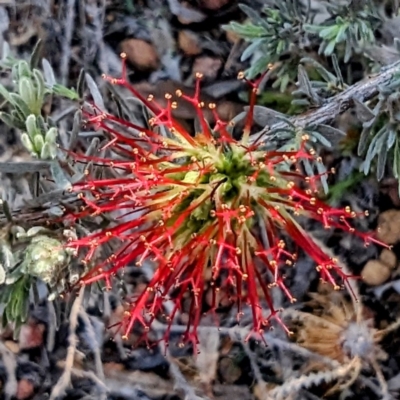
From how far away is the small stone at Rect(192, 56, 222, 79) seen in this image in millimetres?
1794

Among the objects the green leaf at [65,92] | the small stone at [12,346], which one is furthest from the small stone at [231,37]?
Result: the small stone at [12,346]

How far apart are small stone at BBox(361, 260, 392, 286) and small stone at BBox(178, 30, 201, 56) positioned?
0.64 meters

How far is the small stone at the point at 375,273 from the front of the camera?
1736 millimetres

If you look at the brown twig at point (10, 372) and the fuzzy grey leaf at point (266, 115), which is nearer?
the fuzzy grey leaf at point (266, 115)

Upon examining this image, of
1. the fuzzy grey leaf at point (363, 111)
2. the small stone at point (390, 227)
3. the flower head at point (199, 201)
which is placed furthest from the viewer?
the small stone at point (390, 227)

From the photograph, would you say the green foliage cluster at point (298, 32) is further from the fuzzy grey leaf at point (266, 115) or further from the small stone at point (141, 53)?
the small stone at point (141, 53)

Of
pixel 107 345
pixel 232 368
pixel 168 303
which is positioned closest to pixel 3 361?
pixel 107 345

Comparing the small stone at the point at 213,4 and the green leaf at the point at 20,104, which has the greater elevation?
the small stone at the point at 213,4

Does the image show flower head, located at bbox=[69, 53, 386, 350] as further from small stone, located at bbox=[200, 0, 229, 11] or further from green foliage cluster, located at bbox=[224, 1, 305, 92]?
small stone, located at bbox=[200, 0, 229, 11]

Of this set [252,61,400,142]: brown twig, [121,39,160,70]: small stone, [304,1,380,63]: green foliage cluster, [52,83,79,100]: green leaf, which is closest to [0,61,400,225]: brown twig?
[252,61,400,142]: brown twig

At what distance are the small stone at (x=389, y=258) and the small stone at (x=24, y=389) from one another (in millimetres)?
868

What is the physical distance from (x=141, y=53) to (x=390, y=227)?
0.71 m

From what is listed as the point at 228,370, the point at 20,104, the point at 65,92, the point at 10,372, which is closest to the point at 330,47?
the point at 65,92

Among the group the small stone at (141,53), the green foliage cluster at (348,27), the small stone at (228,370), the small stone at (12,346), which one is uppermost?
the green foliage cluster at (348,27)
